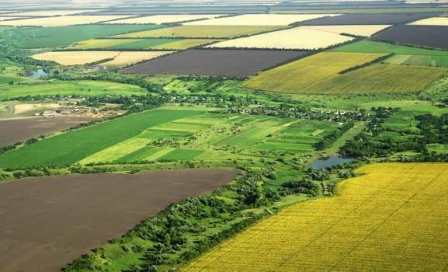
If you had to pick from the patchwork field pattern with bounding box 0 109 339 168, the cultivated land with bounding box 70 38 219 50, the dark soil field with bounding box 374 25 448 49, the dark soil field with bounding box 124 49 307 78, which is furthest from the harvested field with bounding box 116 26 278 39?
the patchwork field pattern with bounding box 0 109 339 168

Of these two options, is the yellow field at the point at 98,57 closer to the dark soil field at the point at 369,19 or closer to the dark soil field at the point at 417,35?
the dark soil field at the point at 417,35

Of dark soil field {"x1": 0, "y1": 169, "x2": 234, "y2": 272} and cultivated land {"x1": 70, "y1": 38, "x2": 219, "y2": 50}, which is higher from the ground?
cultivated land {"x1": 70, "y1": 38, "x2": 219, "y2": 50}

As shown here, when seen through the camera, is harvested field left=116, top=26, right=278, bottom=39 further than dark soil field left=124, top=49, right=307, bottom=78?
Yes

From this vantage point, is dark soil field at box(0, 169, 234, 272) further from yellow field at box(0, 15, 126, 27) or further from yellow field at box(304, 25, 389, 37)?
yellow field at box(0, 15, 126, 27)

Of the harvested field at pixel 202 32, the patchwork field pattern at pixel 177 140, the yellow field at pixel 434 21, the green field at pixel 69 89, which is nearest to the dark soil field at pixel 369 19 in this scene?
the yellow field at pixel 434 21

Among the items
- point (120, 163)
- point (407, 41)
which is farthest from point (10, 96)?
point (407, 41)

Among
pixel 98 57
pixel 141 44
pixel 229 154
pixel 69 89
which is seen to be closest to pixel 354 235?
pixel 229 154
